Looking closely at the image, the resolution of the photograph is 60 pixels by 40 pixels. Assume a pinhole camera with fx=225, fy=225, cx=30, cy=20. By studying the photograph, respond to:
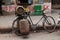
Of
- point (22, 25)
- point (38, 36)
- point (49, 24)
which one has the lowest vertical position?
point (38, 36)

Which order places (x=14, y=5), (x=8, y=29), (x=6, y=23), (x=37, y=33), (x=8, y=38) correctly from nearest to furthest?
(x=8, y=38), (x=37, y=33), (x=8, y=29), (x=6, y=23), (x=14, y=5)

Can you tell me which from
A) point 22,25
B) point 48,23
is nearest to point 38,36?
point 22,25

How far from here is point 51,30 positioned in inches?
449

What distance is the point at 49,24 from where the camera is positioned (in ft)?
37.6

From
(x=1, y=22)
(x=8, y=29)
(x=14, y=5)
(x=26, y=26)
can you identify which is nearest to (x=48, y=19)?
(x=26, y=26)

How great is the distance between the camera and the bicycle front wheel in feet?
36.9

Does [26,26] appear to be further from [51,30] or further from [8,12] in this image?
[8,12]

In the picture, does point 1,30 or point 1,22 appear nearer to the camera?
point 1,30

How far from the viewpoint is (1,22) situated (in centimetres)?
1346

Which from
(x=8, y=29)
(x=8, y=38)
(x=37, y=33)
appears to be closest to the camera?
(x=8, y=38)

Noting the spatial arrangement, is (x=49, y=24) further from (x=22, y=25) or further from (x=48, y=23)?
(x=22, y=25)

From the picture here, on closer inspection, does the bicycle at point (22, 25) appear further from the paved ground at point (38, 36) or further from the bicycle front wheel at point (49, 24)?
the bicycle front wheel at point (49, 24)

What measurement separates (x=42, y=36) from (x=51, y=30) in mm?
1019

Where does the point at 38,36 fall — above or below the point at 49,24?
below
